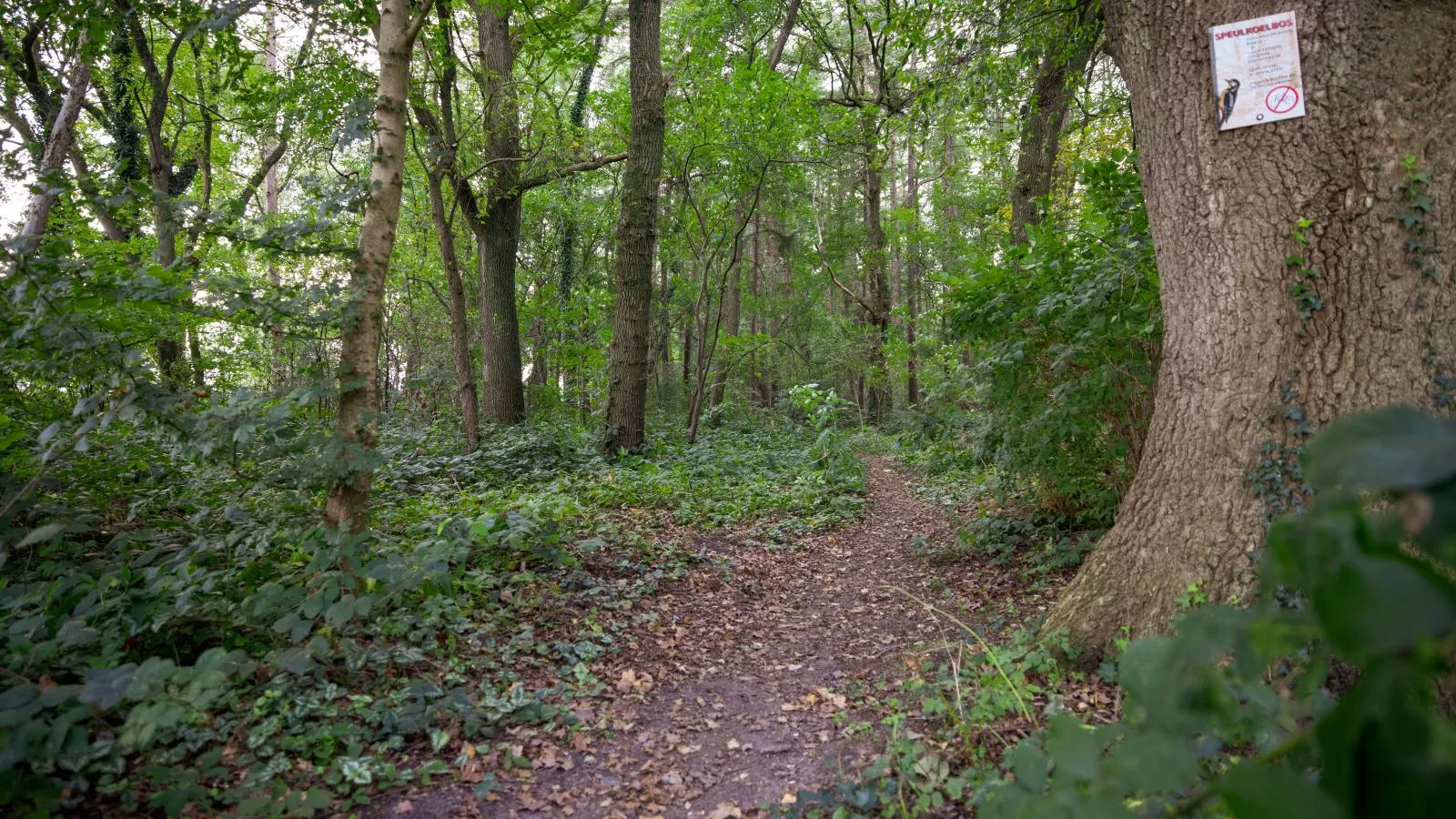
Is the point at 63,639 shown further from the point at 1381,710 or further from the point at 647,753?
the point at 1381,710

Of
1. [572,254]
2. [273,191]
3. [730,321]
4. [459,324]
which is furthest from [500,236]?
[730,321]

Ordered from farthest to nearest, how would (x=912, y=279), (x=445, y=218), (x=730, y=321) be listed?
(x=912, y=279)
(x=730, y=321)
(x=445, y=218)

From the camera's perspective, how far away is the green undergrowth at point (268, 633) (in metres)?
2.09

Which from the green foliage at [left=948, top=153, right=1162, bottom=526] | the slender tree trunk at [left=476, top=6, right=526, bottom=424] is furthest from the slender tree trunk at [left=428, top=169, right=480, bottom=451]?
the green foliage at [left=948, top=153, right=1162, bottom=526]

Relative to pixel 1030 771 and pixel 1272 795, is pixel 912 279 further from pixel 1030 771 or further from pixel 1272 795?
pixel 1272 795

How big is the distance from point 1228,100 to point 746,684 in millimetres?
3619

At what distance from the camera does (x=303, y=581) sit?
3152mm

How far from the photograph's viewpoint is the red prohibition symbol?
9.09 feet

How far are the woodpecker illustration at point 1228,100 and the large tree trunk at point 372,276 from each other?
400 cm

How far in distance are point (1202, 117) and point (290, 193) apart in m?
21.3

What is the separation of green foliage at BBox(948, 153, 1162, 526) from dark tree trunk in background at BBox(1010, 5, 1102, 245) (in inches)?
15.0

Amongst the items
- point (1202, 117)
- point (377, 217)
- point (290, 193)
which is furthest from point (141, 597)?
point (290, 193)

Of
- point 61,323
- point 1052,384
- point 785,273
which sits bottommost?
point 1052,384

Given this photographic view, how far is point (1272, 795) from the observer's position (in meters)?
0.62
